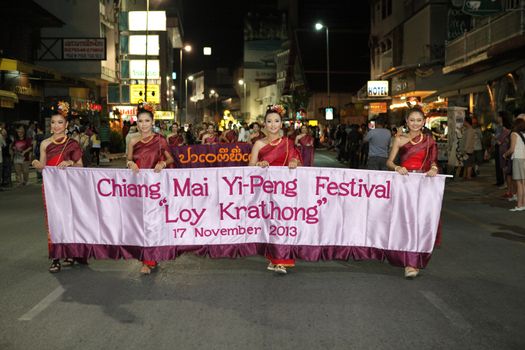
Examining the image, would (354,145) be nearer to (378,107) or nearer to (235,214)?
(378,107)

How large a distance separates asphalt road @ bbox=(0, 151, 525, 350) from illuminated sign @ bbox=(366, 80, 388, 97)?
121ft

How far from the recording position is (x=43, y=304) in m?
6.55

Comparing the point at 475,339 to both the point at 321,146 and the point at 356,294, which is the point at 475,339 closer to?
the point at 356,294

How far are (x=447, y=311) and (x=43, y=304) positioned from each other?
3749mm

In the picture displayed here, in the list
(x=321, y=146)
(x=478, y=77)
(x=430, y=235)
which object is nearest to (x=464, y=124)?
(x=478, y=77)

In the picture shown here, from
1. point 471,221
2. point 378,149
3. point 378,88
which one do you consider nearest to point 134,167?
point 471,221

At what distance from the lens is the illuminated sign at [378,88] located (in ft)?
151

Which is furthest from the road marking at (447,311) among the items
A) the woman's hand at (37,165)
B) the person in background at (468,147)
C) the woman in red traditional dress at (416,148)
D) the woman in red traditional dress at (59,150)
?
the person in background at (468,147)

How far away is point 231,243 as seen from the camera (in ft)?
26.3

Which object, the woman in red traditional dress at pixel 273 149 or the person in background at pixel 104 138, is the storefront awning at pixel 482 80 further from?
the person in background at pixel 104 138

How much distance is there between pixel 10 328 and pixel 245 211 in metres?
3.13

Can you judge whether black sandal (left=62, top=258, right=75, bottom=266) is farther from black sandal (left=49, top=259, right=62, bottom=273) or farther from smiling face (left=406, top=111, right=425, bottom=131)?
smiling face (left=406, top=111, right=425, bottom=131)

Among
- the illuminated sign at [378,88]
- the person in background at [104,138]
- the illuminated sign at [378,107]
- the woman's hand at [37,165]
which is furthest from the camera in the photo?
the illuminated sign at [378,107]

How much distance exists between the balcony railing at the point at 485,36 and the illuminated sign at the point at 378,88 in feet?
46.2
